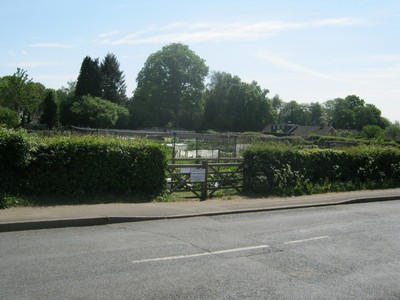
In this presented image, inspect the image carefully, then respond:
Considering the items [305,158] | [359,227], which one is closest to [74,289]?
[359,227]

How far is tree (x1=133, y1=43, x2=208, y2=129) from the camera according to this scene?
9156 centimetres

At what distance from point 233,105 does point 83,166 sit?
3356 inches

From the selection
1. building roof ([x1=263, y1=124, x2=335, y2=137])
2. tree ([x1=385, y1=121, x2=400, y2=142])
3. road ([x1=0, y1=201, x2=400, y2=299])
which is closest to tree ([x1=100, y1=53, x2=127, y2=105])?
building roof ([x1=263, y1=124, x2=335, y2=137])

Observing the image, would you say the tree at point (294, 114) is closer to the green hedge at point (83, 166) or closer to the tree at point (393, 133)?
the tree at point (393, 133)

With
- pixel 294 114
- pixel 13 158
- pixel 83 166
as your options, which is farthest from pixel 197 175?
pixel 294 114

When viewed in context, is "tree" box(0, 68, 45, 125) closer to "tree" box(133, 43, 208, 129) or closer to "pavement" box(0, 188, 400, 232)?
"tree" box(133, 43, 208, 129)

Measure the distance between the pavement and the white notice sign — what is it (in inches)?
Result: 31.0

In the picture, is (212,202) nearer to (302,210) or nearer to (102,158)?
(302,210)

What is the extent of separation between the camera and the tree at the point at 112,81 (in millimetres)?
87000

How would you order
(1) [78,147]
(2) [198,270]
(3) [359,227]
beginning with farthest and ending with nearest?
1. (1) [78,147]
2. (3) [359,227]
3. (2) [198,270]

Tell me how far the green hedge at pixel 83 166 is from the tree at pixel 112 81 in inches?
2978

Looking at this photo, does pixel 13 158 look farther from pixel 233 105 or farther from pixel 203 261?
pixel 233 105

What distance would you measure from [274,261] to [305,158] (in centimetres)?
1003

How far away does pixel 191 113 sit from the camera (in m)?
95.6
